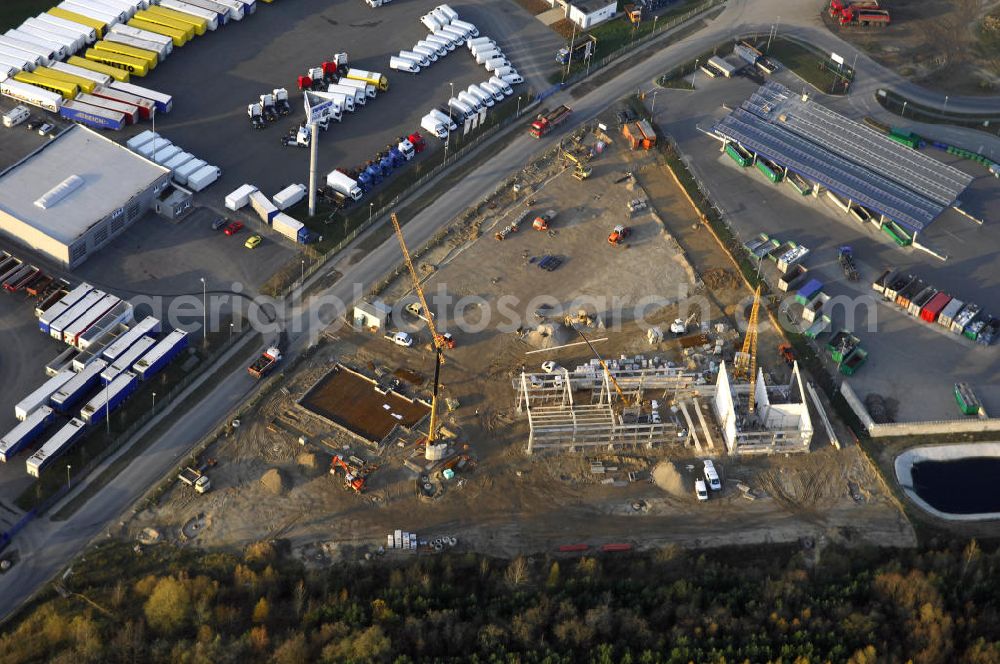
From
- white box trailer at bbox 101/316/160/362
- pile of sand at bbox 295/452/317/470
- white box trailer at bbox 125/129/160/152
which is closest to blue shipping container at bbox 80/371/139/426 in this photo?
white box trailer at bbox 101/316/160/362

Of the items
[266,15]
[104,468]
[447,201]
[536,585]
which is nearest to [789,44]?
[447,201]

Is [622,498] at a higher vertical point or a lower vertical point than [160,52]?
lower

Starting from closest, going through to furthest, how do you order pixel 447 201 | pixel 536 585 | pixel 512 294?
pixel 536 585, pixel 512 294, pixel 447 201

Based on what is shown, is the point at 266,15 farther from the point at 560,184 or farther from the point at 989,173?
the point at 989,173

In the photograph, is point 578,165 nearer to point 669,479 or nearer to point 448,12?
point 448,12

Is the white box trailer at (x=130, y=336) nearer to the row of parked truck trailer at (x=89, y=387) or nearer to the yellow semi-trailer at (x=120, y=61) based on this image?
the row of parked truck trailer at (x=89, y=387)

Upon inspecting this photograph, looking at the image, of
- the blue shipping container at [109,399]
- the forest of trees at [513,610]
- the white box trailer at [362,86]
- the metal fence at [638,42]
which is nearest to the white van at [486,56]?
the metal fence at [638,42]
